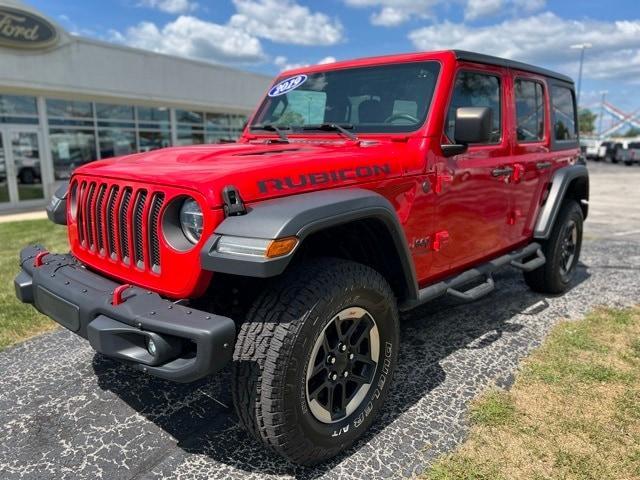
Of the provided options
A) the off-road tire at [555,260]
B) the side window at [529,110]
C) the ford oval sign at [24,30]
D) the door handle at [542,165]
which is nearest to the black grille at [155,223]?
the side window at [529,110]

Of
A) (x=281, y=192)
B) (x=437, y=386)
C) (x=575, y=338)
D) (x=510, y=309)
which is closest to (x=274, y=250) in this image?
(x=281, y=192)

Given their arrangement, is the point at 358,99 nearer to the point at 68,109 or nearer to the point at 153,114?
the point at 68,109

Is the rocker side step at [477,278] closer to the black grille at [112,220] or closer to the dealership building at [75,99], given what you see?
the black grille at [112,220]

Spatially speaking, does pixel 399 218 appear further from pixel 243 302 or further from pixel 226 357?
pixel 226 357

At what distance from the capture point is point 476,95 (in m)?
3.56

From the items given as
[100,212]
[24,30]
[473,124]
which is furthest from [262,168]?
[24,30]

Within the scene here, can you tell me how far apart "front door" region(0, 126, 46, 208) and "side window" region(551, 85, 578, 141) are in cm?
1271

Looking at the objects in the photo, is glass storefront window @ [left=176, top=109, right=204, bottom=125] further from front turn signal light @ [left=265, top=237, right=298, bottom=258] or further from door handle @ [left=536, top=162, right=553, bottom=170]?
front turn signal light @ [left=265, top=237, right=298, bottom=258]

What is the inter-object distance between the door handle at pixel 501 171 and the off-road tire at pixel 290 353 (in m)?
1.68

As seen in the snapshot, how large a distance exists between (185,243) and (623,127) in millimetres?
137326

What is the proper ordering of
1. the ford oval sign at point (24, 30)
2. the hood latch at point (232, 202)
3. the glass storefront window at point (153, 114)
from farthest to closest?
the glass storefront window at point (153, 114) → the ford oval sign at point (24, 30) → the hood latch at point (232, 202)

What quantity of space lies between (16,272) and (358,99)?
4564 mm

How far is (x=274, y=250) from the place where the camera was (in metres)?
2.01

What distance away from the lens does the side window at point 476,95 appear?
327cm
